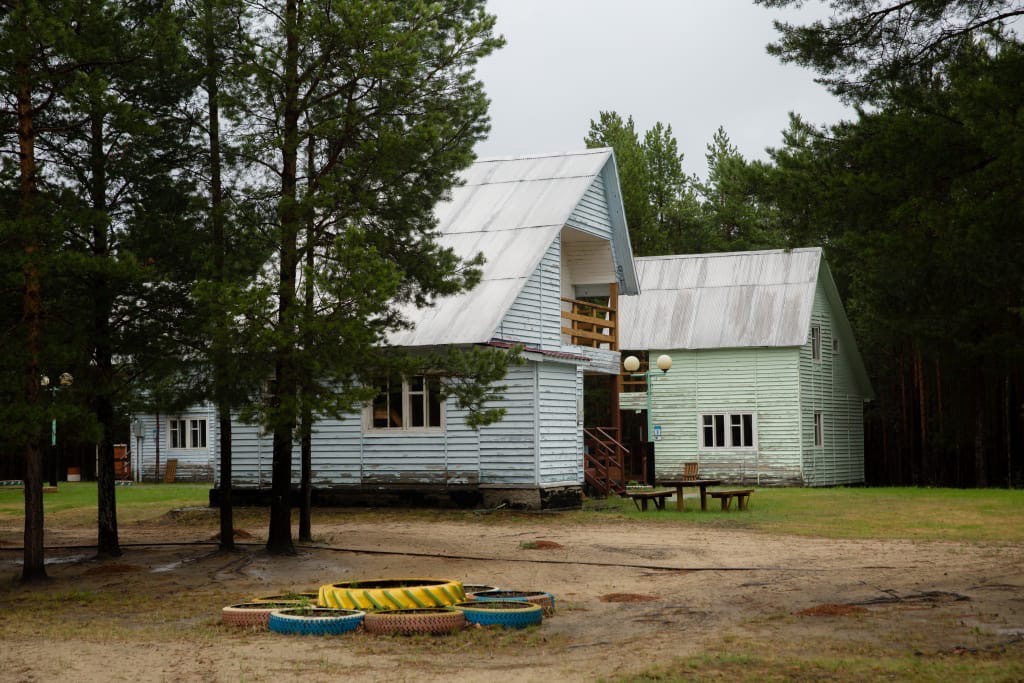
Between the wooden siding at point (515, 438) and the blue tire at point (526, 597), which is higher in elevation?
the wooden siding at point (515, 438)

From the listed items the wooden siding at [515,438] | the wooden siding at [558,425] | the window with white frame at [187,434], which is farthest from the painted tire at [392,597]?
the window with white frame at [187,434]

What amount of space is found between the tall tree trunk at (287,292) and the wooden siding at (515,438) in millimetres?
7550

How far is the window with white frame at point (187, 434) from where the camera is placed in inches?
1793

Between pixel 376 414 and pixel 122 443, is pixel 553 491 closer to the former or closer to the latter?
pixel 376 414

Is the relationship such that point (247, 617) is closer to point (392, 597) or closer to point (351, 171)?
point (392, 597)

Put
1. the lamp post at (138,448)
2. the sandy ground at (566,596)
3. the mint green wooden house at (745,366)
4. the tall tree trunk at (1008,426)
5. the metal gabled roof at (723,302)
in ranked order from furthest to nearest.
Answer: the lamp post at (138,448) → the tall tree trunk at (1008,426) → the metal gabled roof at (723,302) → the mint green wooden house at (745,366) → the sandy ground at (566,596)

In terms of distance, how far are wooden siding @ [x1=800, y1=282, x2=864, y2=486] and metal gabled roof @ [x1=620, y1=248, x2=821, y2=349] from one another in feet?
3.60

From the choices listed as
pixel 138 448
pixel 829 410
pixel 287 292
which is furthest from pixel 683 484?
pixel 138 448

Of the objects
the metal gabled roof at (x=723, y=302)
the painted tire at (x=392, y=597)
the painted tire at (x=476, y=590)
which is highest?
the metal gabled roof at (x=723, y=302)

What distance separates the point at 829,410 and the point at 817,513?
651 inches

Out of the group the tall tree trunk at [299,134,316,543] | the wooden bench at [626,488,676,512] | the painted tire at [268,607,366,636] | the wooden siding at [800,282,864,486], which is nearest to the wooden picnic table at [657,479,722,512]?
the wooden bench at [626,488,676,512]

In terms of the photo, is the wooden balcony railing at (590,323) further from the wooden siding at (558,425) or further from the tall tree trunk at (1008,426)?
the tall tree trunk at (1008,426)

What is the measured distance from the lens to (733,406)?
3803cm

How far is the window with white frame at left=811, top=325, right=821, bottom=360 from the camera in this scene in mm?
38881
